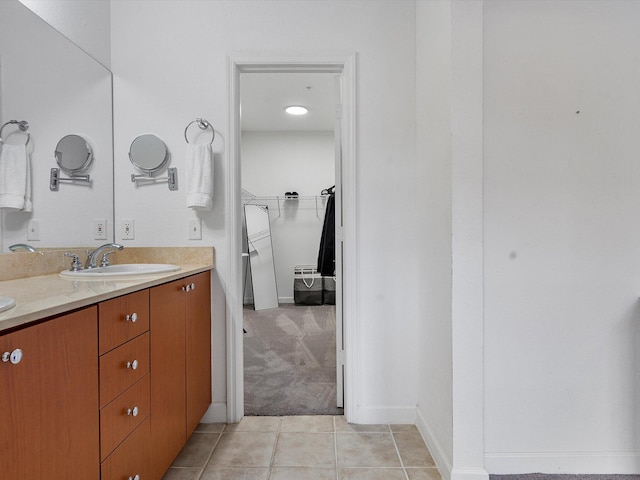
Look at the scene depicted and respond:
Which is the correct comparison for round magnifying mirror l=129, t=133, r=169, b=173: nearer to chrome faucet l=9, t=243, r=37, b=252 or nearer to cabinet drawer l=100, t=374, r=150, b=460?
chrome faucet l=9, t=243, r=37, b=252

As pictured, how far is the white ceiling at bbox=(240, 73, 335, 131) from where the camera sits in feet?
10.9

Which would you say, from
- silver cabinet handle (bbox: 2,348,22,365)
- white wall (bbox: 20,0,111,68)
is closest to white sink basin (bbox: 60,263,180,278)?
silver cabinet handle (bbox: 2,348,22,365)

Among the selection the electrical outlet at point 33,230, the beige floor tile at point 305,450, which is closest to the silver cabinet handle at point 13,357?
the electrical outlet at point 33,230

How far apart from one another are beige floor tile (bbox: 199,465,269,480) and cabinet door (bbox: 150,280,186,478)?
166 mm

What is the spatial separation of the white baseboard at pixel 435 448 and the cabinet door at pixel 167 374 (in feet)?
3.50

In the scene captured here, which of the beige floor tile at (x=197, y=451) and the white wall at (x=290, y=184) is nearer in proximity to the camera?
the beige floor tile at (x=197, y=451)

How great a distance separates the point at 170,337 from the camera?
1370 mm

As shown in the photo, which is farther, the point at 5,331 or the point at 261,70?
the point at 261,70

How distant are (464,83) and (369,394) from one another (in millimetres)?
1521

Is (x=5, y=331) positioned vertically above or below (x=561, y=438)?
above

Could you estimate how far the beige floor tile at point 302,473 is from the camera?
4.67 feet

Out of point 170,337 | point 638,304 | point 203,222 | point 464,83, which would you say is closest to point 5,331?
point 170,337

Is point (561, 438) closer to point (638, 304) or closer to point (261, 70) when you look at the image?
point (638, 304)

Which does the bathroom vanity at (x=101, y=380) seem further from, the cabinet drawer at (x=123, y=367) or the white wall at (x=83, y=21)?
the white wall at (x=83, y=21)
